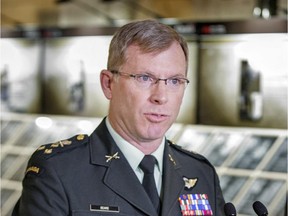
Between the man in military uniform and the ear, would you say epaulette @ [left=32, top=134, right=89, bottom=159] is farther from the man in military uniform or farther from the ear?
the ear

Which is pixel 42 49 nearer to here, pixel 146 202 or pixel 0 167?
pixel 0 167

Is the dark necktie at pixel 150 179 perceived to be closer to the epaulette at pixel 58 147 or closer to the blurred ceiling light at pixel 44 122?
the epaulette at pixel 58 147

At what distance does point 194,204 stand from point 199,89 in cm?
262

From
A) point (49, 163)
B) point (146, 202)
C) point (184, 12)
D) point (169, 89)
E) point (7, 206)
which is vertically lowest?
point (7, 206)

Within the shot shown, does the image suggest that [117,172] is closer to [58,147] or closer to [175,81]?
[58,147]

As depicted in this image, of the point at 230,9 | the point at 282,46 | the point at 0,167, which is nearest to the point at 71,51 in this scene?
the point at 0,167

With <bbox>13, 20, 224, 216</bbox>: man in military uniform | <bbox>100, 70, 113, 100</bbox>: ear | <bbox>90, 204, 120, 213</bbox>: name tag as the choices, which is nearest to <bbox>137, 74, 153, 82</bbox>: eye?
<bbox>13, 20, 224, 216</bbox>: man in military uniform

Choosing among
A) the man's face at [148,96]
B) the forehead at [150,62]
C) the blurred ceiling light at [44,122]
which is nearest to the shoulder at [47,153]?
the man's face at [148,96]

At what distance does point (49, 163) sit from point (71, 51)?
348cm

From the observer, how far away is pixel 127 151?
1730 mm

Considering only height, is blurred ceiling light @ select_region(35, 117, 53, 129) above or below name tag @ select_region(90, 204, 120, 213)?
below

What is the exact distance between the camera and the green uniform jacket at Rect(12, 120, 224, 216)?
1571 millimetres

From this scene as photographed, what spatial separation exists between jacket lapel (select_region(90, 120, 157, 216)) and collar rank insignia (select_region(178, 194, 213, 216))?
0.15 metres

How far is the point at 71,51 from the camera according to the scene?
503cm
